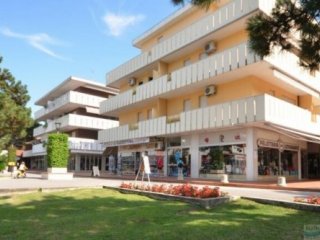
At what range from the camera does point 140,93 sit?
3403 centimetres

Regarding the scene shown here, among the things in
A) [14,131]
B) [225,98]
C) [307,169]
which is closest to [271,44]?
[225,98]

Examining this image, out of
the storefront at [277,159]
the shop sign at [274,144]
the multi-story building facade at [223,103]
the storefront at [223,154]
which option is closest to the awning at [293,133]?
the multi-story building facade at [223,103]

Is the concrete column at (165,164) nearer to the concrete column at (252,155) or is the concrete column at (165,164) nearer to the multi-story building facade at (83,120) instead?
the concrete column at (252,155)

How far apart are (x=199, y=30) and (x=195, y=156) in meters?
8.53

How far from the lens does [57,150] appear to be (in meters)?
30.8

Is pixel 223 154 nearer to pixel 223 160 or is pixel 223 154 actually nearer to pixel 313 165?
pixel 223 160

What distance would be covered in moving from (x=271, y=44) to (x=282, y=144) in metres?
18.1

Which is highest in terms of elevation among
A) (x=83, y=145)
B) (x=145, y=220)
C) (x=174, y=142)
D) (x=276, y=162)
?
(x=83, y=145)

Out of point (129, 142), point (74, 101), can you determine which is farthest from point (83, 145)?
point (129, 142)

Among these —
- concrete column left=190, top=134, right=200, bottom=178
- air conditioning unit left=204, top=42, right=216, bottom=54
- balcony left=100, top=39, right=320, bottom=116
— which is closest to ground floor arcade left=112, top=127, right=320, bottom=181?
concrete column left=190, top=134, right=200, bottom=178

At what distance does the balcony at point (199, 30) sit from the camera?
23508mm

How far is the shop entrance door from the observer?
Answer: 30.6m

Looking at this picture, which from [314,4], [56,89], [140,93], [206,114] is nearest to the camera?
[314,4]

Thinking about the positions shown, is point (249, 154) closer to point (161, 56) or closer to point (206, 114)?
point (206, 114)
